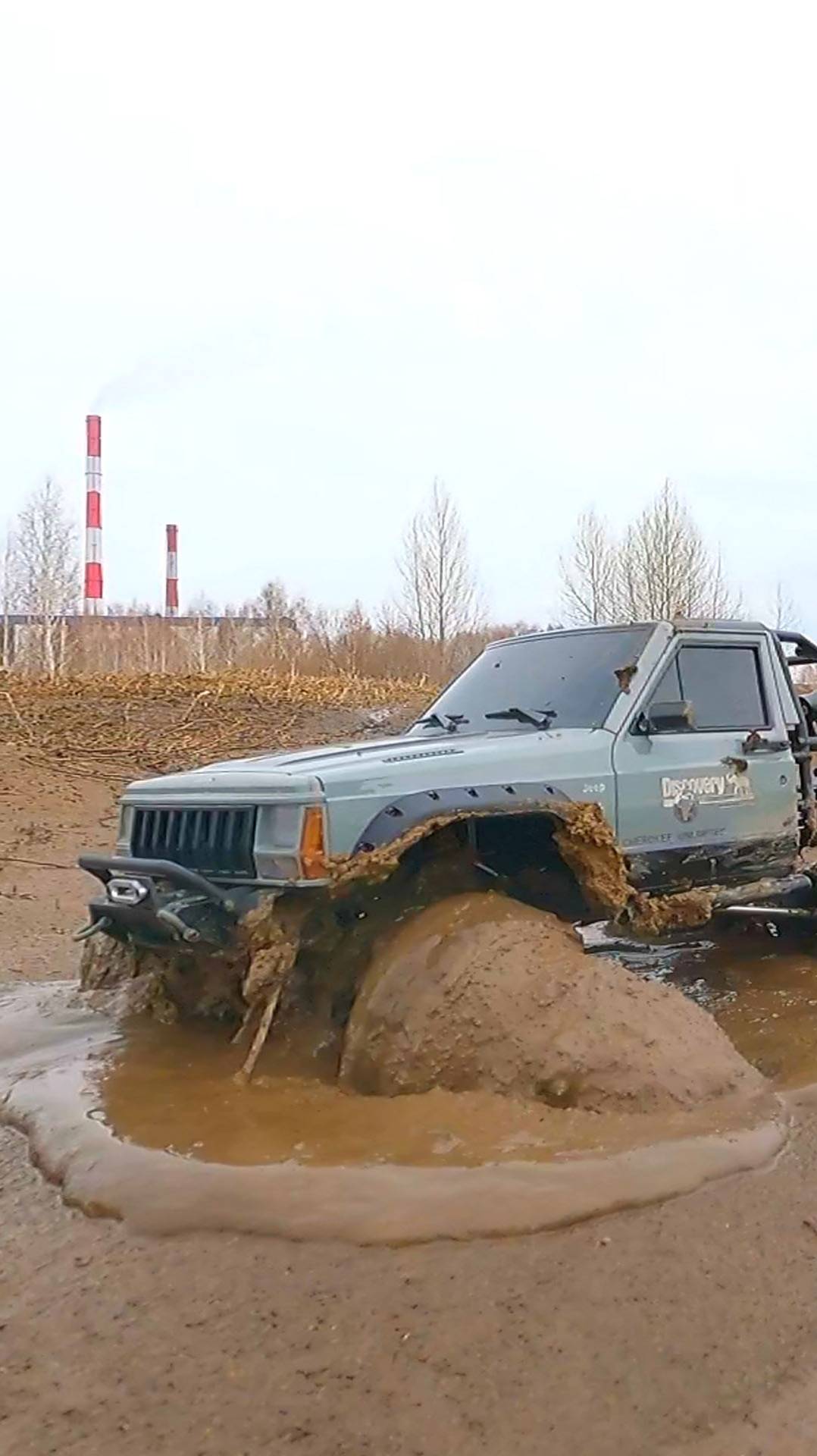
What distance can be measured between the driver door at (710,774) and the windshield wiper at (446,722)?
90 cm

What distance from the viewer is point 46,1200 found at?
3766mm

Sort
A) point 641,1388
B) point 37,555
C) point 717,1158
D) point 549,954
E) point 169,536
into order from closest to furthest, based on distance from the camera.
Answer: point 641,1388
point 717,1158
point 549,954
point 37,555
point 169,536

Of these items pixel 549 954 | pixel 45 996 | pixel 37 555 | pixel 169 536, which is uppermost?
pixel 169 536

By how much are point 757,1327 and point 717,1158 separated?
87cm

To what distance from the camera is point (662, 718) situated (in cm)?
538

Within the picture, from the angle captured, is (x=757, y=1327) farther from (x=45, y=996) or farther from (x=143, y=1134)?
(x=45, y=996)

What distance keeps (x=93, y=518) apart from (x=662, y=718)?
3971 cm

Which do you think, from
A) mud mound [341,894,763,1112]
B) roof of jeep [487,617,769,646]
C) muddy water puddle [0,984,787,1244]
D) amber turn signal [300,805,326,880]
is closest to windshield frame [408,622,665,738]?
roof of jeep [487,617,769,646]

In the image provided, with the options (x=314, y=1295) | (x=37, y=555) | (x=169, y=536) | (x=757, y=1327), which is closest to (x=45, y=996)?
(x=314, y=1295)

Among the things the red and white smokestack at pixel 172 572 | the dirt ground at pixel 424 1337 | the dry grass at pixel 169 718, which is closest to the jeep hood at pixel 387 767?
the dirt ground at pixel 424 1337

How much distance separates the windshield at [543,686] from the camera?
5.51m

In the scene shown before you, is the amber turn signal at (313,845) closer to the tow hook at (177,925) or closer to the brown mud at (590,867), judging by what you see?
the brown mud at (590,867)

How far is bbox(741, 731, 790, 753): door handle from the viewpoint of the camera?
5.88m

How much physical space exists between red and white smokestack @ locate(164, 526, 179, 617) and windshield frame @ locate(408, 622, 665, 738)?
145 ft
